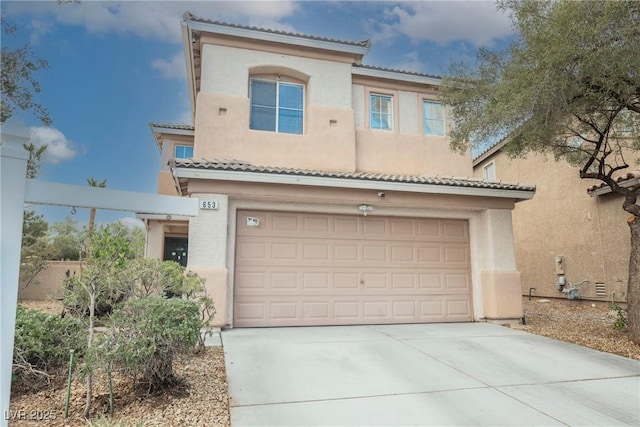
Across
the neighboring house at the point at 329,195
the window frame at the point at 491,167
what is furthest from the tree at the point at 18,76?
the window frame at the point at 491,167

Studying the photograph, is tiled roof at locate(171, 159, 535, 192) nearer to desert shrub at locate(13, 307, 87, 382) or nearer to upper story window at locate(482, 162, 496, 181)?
desert shrub at locate(13, 307, 87, 382)

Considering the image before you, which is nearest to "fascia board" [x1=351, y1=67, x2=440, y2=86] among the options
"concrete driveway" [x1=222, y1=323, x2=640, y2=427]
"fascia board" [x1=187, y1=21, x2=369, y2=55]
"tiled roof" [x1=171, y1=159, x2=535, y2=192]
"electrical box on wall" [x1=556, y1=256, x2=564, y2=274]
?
"fascia board" [x1=187, y1=21, x2=369, y2=55]

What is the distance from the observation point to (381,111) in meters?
13.7

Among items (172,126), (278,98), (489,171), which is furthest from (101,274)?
(489,171)

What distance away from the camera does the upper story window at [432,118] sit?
1390cm

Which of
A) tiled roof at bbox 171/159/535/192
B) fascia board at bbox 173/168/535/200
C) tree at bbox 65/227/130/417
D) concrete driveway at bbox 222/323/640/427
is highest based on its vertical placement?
tiled roof at bbox 171/159/535/192

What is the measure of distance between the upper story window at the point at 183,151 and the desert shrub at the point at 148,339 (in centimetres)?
1238

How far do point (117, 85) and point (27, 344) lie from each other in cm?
1144

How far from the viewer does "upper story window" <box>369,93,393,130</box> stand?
44.4 ft

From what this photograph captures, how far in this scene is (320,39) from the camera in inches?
496

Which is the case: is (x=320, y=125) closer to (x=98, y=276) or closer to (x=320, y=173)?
(x=320, y=173)

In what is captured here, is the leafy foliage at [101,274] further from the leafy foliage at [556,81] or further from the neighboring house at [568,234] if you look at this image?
the neighboring house at [568,234]

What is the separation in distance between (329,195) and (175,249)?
10.6 meters

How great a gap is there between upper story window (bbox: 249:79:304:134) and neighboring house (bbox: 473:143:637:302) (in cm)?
857
